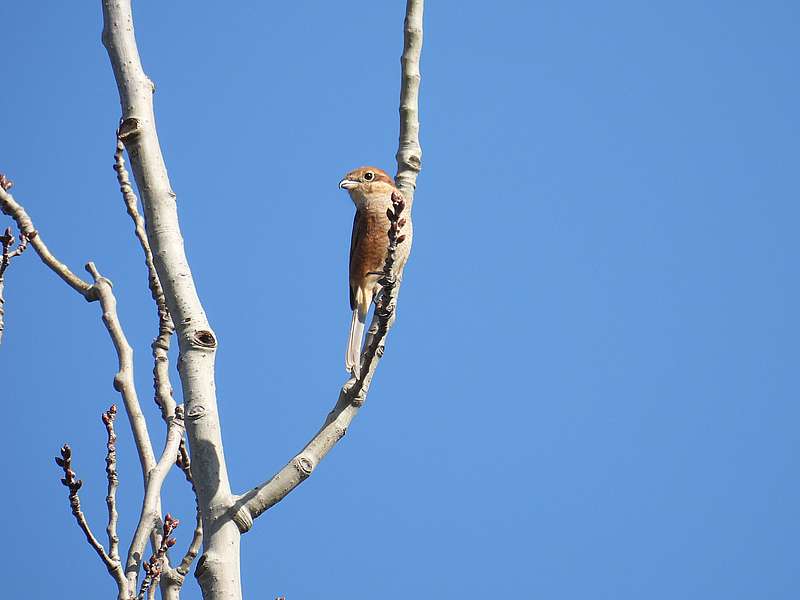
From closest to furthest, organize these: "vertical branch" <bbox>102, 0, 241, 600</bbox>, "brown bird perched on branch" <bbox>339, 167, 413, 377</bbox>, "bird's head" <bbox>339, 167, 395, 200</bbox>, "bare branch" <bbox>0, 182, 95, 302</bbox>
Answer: "vertical branch" <bbox>102, 0, 241, 600</bbox> < "bare branch" <bbox>0, 182, 95, 302</bbox> < "brown bird perched on branch" <bbox>339, 167, 413, 377</bbox> < "bird's head" <bbox>339, 167, 395, 200</bbox>

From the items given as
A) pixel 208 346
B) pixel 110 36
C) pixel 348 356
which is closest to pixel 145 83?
pixel 110 36

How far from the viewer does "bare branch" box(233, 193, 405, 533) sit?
8.00ft

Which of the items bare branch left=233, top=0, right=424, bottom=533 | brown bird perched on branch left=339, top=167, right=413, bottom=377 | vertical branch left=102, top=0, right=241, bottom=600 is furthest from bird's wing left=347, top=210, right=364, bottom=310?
vertical branch left=102, top=0, right=241, bottom=600

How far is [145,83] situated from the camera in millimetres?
2602

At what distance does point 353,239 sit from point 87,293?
2.67m

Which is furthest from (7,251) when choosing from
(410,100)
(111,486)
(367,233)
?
(367,233)

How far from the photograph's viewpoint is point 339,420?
9.23 ft

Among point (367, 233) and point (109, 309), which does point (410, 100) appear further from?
point (367, 233)

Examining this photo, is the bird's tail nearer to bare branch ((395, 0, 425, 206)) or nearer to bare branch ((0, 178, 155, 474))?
bare branch ((395, 0, 425, 206))

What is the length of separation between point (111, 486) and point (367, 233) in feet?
9.98

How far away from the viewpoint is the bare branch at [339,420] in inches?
96.0

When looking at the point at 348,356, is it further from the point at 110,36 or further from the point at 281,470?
the point at 110,36

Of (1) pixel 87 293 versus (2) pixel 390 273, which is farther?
(1) pixel 87 293

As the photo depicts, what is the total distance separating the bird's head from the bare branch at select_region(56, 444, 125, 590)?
328cm
